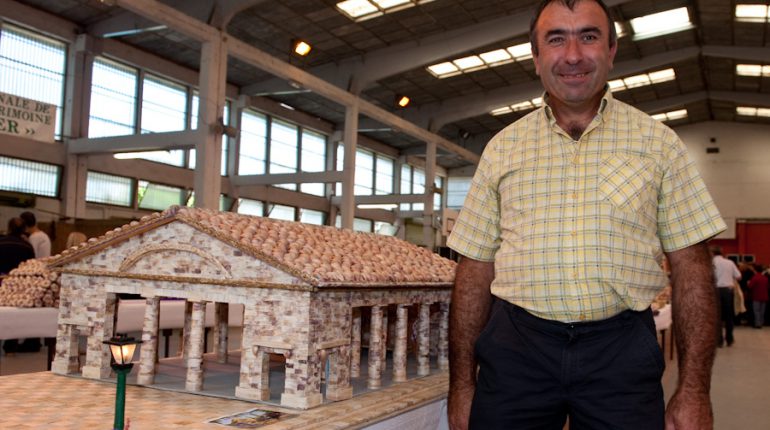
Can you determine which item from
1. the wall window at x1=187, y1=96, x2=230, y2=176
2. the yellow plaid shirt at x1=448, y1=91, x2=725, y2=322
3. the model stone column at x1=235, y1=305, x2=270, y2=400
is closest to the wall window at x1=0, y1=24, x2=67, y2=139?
the wall window at x1=187, y1=96, x2=230, y2=176

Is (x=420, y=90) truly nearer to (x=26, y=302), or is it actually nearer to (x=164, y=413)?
(x=26, y=302)

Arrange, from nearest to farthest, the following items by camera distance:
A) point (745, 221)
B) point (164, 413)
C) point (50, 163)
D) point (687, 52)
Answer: point (164, 413), point (50, 163), point (687, 52), point (745, 221)

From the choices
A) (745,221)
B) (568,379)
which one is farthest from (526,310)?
(745,221)

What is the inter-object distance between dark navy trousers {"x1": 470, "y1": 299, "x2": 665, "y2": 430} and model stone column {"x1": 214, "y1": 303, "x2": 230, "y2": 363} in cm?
180

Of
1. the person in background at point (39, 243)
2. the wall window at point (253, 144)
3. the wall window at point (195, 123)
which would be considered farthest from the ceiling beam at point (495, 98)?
the person in background at point (39, 243)

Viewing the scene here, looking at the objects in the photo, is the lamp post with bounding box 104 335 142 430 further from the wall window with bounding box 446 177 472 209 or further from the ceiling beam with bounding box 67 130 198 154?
the wall window with bounding box 446 177 472 209

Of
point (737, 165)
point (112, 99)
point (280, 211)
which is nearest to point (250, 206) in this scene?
point (280, 211)

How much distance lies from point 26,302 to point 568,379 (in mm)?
3305

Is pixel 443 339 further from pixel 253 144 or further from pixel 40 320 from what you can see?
pixel 253 144

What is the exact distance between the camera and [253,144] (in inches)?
812

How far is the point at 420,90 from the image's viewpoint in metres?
21.0

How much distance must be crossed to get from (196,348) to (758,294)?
19.0 m

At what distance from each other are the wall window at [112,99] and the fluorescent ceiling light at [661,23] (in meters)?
12.6

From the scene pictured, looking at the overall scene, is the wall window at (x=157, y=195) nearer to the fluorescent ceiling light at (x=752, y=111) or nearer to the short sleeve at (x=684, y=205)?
the short sleeve at (x=684, y=205)
